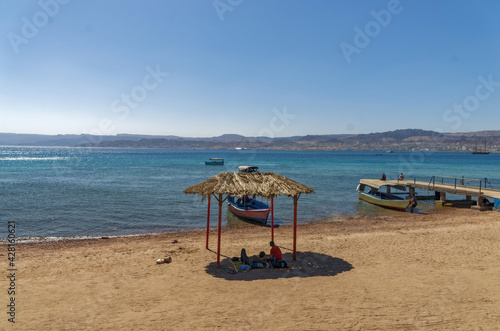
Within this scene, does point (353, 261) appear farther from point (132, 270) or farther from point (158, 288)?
point (132, 270)

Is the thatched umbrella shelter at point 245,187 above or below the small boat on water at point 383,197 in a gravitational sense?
above

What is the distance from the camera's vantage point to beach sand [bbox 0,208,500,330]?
752cm

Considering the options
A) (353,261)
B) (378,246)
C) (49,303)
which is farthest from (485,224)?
(49,303)

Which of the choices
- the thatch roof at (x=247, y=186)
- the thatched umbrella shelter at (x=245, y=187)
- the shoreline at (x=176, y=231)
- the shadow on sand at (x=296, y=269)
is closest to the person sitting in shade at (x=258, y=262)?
the shadow on sand at (x=296, y=269)

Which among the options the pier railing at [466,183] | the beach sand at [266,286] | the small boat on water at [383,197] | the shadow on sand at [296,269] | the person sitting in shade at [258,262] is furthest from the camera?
the pier railing at [466,183]

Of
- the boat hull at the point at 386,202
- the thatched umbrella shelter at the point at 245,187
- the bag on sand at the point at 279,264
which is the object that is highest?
the thatched umbrella shelter at the point at 245,187

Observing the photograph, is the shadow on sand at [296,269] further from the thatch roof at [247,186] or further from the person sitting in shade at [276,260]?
the thatch roof at [247,186]

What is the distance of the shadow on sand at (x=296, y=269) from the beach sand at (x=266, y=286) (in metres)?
0.03

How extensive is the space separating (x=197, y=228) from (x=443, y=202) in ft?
71.9

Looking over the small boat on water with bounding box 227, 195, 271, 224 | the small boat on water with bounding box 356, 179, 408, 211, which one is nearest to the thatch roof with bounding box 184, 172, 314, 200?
the small boat on water with bounding box 227, 195, 271, 224

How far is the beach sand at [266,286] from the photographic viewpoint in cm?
752

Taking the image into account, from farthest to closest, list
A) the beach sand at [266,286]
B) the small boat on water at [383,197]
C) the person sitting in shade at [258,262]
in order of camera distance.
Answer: the small boat on water at [383,197] → the person sitting in shade at [258,262] → the beach sand at [266,286]

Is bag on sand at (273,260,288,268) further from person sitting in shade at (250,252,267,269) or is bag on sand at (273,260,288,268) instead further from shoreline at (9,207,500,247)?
shoreline at (9,207,500,247)

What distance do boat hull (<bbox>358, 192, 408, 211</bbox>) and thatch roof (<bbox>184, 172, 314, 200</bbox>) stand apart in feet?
57.4
